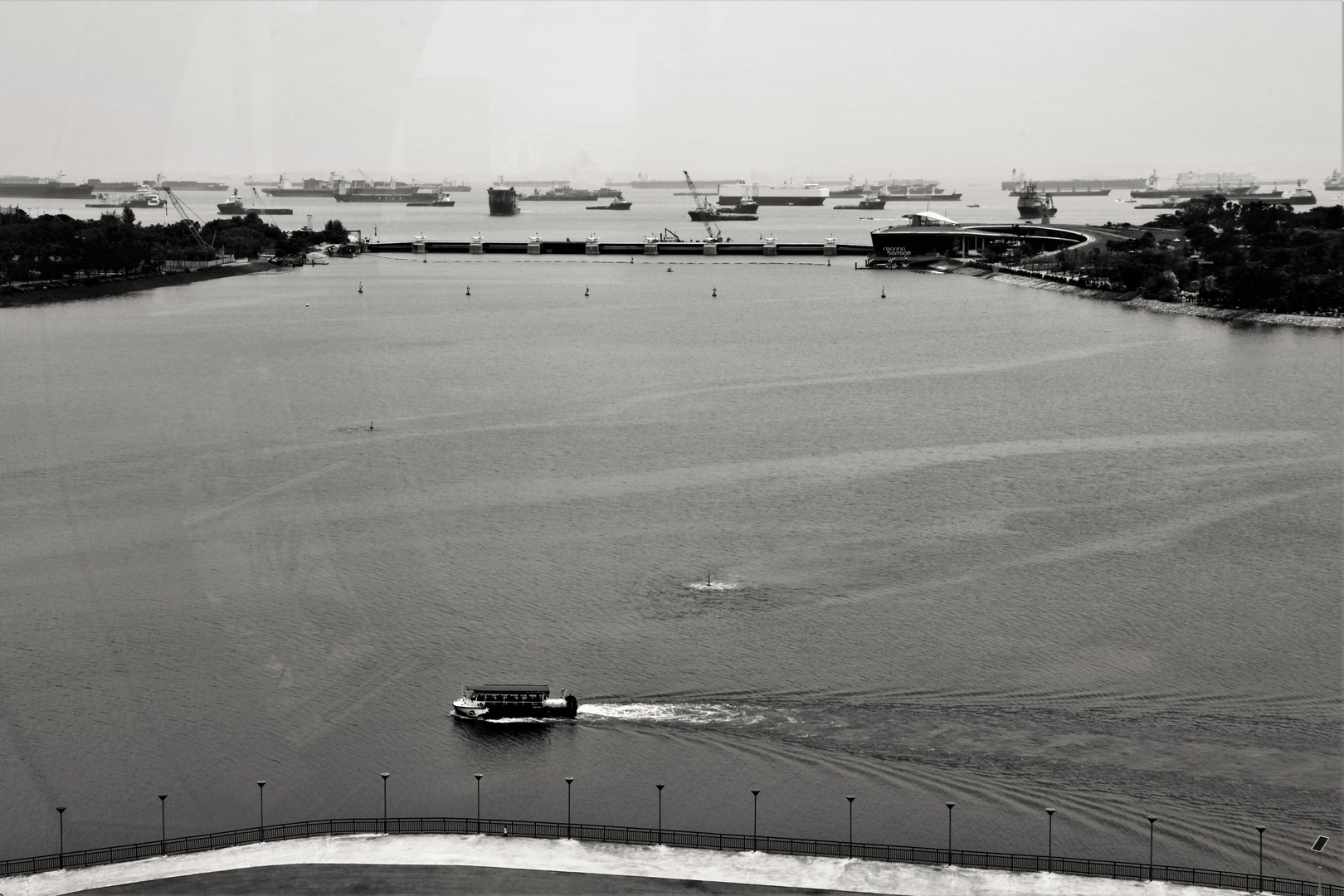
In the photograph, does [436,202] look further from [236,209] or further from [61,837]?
[61,837]

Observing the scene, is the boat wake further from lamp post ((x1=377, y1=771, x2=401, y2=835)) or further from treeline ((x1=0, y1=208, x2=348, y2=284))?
treeline ((x1=0, y1=208, x2=348, y2=284))

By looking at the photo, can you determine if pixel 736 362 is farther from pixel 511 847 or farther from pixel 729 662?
pixel 511 847

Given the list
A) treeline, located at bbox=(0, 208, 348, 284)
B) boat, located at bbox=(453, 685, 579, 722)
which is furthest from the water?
treeline, located at bbox=(0, 208, 348, 284)

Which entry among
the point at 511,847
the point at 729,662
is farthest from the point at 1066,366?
the point at 511,847

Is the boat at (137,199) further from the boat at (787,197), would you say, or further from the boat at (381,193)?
the boat at (787,197)

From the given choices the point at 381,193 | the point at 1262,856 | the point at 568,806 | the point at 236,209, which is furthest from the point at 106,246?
the point at 381,193

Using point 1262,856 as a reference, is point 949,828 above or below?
above
